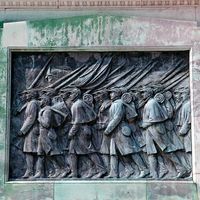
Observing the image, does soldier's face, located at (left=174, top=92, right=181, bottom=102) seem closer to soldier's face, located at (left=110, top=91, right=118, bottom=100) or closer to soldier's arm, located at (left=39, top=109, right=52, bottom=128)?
soldier's face, located at (left=110, top=91, right=118, bottom=100)

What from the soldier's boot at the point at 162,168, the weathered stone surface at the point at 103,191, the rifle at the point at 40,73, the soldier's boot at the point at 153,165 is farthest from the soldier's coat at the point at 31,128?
the soldier's boot at the point at 162,168

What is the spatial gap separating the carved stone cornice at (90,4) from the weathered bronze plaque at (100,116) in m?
0.71

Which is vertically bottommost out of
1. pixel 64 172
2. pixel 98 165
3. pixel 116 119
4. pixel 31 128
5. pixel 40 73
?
pixel 64 172

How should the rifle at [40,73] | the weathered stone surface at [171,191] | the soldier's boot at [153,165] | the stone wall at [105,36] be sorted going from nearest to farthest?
the weathered stone surface at [171,191]
the soldier's boot at [153,165]
the stone wall at [105,36]
the rifle at [40,73]

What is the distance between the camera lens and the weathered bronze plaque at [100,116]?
26.9ft

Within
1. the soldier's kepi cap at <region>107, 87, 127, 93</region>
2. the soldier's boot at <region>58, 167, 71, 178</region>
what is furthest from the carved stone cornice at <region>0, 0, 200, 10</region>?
the soldier's boot at <region>58, 167, 71, 178</region>

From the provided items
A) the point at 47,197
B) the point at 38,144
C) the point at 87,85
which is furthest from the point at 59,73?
the point at 47,197

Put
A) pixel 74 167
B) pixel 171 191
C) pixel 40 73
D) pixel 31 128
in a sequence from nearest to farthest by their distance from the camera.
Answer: pixel 171 191
pixel 74 167
pixel 31 128
pixel 40 73

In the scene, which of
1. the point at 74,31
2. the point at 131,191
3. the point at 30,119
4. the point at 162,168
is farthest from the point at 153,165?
the point at 74,31

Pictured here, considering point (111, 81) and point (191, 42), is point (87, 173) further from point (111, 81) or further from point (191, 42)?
point (191, 42)

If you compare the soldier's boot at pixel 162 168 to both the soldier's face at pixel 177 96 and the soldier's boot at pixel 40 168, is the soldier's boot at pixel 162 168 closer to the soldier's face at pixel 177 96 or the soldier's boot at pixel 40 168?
the soldier's face at pixel 177 96

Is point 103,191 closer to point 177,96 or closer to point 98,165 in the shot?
point 98,165

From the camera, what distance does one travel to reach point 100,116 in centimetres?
833

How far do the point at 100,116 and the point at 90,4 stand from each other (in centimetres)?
172
